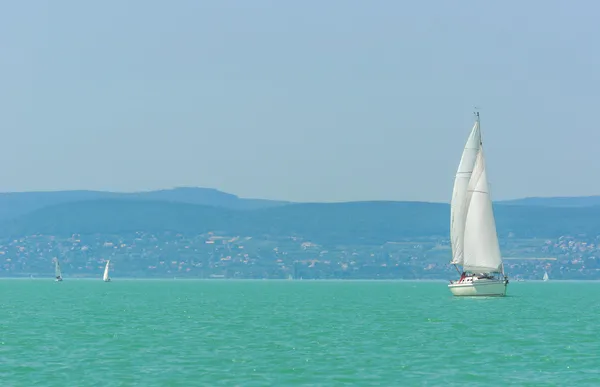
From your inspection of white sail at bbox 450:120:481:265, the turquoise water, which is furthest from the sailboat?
the turquoise water

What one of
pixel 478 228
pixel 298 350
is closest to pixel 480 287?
pixel 478 228

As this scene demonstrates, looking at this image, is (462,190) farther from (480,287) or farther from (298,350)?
(298,350)

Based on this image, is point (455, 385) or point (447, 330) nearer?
point (455, 385)

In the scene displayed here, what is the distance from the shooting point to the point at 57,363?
57.0 meters

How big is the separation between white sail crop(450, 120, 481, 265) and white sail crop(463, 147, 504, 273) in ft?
1.65

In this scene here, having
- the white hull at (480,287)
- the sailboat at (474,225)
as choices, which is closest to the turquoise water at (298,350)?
the white hull at (480,287)

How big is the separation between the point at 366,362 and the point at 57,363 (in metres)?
13.7

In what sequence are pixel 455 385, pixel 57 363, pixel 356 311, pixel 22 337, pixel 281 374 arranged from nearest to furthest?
pixel 455 385, pixel 281 374, pixel 57 363, pixel 22 337, pixel 356 311

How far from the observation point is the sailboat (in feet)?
423

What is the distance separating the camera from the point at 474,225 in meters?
130

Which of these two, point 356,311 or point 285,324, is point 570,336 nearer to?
point 285,324

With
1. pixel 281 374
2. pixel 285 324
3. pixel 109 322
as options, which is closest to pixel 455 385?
pixel 281 374

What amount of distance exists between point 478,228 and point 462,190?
4.31 metres

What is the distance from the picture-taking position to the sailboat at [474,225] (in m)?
129
